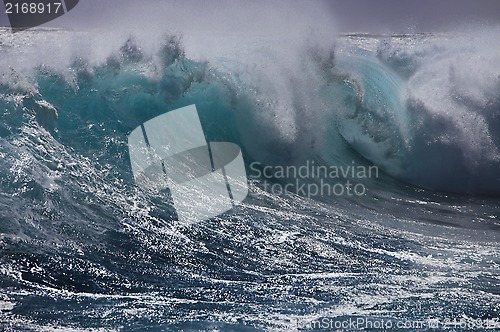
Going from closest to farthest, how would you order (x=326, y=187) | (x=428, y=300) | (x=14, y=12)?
(x=428, y=300) < (x=326, y=187) < (x=14, y=12)

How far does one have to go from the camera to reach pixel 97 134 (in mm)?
10188

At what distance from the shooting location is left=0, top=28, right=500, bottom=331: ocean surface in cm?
594

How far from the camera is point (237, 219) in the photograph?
8609 mm

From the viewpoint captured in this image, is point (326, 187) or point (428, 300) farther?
point (326, 187)

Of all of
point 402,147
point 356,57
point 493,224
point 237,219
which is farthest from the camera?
point 356,57

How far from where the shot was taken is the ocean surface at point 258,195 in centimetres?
594

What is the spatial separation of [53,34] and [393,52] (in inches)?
375

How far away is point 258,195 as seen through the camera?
9.88 meters

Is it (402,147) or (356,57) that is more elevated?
(356,57)

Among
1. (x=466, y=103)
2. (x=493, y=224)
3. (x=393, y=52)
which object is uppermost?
(x=393, y=52)

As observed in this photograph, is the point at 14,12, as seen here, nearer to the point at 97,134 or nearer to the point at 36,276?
the point at 97,134

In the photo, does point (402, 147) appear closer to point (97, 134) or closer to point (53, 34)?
point (97, 134)

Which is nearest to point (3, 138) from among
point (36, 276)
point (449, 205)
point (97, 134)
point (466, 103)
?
point (97, 134)

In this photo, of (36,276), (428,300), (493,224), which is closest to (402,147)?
(493,224)
